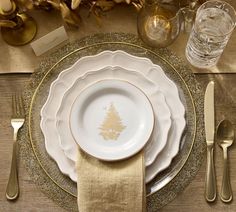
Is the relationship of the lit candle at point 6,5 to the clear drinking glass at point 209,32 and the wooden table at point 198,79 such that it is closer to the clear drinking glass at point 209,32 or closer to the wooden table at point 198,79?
the wooden table at point 198,79

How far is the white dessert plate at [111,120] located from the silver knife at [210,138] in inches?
4.2

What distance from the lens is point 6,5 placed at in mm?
752

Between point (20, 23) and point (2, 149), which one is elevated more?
point (20, 23)

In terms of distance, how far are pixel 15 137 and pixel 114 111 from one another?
18 cm

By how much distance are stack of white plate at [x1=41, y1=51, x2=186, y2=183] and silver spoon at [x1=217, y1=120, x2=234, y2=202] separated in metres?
0.07

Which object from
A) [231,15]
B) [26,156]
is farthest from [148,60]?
[26,156]

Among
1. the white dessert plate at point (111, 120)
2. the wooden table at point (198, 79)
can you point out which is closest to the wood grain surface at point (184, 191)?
the wooden table at point (198, 79)

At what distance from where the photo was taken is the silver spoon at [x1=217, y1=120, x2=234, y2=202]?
71 centimetres

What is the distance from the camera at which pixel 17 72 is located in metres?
0.80

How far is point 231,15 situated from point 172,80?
0.52ft

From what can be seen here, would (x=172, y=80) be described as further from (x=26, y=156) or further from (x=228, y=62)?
(x=26, y=156)

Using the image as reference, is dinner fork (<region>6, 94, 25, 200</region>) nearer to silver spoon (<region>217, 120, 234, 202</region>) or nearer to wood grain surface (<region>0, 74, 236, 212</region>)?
wood grain surface (<region>0, 74, 236, 212</region>)

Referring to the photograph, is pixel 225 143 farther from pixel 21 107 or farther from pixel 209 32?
pixel 21 107

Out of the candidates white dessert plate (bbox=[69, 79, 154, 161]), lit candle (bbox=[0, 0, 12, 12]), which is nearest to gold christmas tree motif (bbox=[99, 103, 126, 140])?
white dessert plate (bbox=[69, 79, 154, 161])
